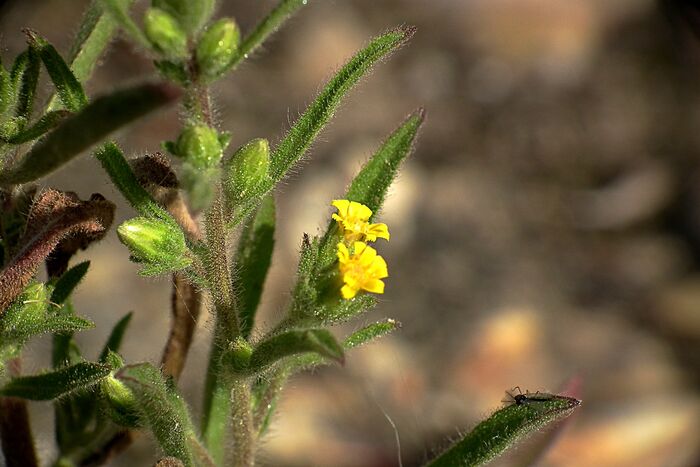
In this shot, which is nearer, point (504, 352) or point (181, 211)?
point (181, 211)

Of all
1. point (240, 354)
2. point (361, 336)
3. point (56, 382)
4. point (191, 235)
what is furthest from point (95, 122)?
point (361, 336)

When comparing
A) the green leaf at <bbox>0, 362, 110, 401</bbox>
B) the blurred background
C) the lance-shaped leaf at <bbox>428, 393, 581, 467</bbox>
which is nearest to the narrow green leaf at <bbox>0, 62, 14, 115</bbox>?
the green leaf at <bbox>0, 362, 110, 401</bbox>

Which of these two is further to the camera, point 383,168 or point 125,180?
point 383,168

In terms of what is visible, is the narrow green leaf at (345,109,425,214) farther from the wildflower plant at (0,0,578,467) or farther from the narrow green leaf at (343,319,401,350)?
the narrow green leaf at (343,319,401,350)

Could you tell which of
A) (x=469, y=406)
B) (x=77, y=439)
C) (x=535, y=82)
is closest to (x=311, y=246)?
(x=77, y=439)

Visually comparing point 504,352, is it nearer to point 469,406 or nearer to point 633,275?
point 469,406

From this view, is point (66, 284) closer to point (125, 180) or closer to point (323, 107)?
point (125, 180)
